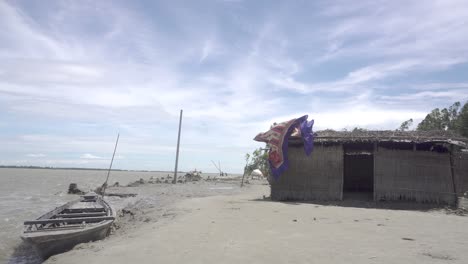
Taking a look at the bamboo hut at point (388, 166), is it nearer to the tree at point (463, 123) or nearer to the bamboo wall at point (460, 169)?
the bamboo wall at point (460, 169)

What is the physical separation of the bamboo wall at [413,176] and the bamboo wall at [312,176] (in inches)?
55.7

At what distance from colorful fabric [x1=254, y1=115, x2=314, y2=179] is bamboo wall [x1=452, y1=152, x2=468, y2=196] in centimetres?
501

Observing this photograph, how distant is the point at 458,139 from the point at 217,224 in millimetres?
9003

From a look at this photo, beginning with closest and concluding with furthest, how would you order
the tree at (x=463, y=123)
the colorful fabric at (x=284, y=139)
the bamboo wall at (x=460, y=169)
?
1. the bamboo wall at (x=460, y=169)
2. the colorful fabric at (x=284, y=139)
3. the tree at (x=463, y=123)

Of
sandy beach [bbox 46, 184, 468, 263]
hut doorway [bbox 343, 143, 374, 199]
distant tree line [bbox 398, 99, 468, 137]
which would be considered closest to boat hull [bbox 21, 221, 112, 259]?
sandy beach [bbox 46, 184, 468, 263]

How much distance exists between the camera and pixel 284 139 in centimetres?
1368

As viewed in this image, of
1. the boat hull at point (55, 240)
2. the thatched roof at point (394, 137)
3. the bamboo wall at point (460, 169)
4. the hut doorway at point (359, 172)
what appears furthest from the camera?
the hut doorway at point (359, 172)

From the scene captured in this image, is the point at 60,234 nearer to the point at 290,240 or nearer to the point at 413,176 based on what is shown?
the point at 290,240

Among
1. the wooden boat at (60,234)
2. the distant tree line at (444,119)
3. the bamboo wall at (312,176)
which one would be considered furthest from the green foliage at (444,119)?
the wooden boat at (60,234)

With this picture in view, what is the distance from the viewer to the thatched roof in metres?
12.0

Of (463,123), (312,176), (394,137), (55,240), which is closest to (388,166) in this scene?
(394,137)

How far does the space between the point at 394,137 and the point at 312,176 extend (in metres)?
3.29

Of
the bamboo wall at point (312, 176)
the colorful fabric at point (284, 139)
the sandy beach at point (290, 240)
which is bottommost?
the sandy beach at point (290, 240)

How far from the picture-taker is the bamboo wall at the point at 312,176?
13.4 metres
